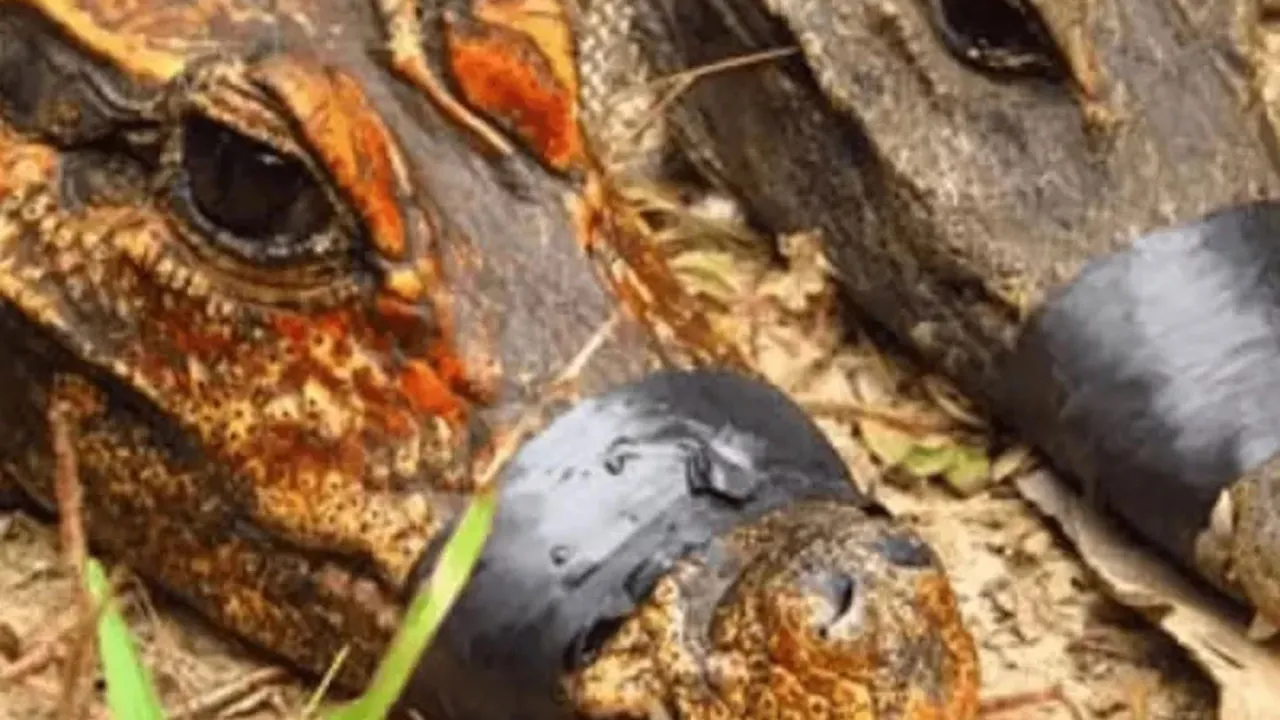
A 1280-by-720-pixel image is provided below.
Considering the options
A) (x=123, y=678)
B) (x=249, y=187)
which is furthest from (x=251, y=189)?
(x=123, y=678)

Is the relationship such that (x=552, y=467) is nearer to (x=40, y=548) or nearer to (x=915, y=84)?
(x=40, y=548)

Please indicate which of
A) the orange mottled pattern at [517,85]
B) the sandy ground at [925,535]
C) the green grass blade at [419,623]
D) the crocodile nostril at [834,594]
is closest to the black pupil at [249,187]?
the orange mottled pattern at [517,85]

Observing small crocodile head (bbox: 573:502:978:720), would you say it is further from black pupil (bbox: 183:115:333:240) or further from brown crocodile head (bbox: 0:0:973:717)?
black pupil (bbox: 183:115:333:240)

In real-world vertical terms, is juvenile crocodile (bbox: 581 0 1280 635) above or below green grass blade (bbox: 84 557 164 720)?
below

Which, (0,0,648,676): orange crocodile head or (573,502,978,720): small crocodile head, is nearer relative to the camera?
(573,502,978,720): small crocodile head

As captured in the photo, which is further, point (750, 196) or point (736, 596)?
point (750, 196)

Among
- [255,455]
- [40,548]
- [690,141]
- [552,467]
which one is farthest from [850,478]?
[690,141]

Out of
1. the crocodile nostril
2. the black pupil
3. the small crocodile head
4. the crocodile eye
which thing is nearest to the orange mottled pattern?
the black pupil
